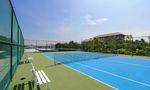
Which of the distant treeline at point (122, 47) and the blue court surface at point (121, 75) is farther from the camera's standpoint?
the distant treeline at point (122, 47)

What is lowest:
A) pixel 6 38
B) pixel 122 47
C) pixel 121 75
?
pixel 121 75

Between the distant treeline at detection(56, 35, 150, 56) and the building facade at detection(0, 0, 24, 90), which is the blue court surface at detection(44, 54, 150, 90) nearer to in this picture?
the building facade at detection(0, 0, 24, 90)

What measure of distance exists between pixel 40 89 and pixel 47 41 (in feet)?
96.9

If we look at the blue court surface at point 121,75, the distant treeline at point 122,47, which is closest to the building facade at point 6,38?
the blue court surface at point 121,75

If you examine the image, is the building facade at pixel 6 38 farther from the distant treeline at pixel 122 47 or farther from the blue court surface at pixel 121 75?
the distant treeline at pixel 122 47

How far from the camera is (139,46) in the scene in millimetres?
19344

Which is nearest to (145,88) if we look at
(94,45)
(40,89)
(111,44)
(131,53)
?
(40,89)

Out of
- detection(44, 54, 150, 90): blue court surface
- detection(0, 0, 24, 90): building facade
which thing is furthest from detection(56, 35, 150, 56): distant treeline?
detection(0, 0, 24, 90): building facade

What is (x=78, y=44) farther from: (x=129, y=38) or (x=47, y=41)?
(x=129, y=38)

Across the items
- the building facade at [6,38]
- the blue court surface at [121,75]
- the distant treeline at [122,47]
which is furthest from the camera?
the distant treeline at [122,47]

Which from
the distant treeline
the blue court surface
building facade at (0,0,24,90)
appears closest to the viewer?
building facade at (0,0,24,90)

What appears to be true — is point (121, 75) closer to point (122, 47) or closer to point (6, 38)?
point (6, 38)

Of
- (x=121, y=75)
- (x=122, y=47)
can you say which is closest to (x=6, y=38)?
(x=121, y=75)

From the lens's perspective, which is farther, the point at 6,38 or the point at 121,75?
the point at 121,75
